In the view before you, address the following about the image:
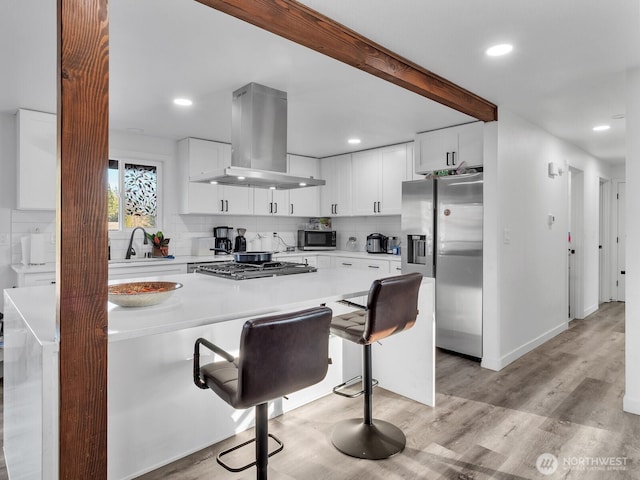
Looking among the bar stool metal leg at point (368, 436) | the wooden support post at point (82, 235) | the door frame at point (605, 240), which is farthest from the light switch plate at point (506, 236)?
the door frame at point (605, 240)

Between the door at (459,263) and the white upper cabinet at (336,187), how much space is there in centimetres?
171

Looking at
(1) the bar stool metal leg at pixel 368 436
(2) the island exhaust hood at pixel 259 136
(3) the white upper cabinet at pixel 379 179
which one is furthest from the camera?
(3) the white upper cabinet at pixel 379 179

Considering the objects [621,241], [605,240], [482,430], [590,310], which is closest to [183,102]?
[482,430]

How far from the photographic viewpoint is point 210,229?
16.6ft

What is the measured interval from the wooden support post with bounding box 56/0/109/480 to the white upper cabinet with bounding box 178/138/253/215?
3248mm

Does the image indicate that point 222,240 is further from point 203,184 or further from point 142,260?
point 142,260

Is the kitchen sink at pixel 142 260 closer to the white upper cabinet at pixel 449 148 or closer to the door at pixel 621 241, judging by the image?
the white upper cabinet at pixel 449 148

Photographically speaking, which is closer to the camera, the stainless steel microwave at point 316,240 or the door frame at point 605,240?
the stainless steel microwave at point 316,240

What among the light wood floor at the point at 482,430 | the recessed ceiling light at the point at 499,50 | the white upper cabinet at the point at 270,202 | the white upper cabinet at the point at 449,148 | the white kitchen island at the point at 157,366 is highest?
the recessed ceiling light at the point at 499,50

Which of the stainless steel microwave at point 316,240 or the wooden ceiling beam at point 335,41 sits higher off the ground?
the wooden ceiling beam at point 335,41

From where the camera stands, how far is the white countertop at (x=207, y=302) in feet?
4.62

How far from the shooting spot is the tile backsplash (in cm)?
382

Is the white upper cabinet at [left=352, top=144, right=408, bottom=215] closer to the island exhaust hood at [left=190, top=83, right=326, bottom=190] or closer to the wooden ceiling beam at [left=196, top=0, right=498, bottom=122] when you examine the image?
the wooden ceiling beam at [left=196, top=0, right=498, bottom=122]

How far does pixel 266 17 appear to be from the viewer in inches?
71.3
